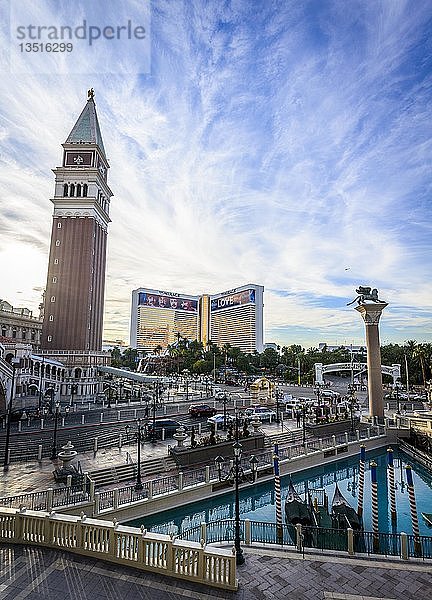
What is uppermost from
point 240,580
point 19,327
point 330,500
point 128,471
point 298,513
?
point 19,327

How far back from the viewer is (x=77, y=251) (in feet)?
221

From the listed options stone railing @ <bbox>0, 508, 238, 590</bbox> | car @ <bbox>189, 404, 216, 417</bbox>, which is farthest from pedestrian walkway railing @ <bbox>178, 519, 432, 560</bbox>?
car @ <bbox>189, 404, 216, 417</bbox>

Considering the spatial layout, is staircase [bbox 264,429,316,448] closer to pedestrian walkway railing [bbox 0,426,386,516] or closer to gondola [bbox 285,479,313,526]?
pedestrian walkway railing [bbox 0,426,386,516]

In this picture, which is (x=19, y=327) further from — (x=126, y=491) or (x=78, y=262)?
(x=126, y=491)

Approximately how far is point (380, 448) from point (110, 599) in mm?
29792

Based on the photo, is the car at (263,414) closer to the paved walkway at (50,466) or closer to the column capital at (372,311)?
the paved walkway at (50,466)

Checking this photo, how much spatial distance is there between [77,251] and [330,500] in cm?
6005

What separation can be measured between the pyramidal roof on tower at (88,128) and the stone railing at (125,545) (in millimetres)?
73749

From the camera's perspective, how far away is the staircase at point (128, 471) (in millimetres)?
19423

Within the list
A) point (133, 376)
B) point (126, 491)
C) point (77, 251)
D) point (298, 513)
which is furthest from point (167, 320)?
point (298, 513)

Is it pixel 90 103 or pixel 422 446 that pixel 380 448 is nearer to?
pixel 422 446

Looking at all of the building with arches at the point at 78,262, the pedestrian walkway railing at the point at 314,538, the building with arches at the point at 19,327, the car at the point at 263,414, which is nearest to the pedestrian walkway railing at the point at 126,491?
the pedestrian walkway railing at the point at 314,538

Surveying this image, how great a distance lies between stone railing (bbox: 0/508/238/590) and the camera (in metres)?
8.57

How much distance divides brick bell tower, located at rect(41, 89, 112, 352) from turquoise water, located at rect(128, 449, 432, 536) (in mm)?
48459
